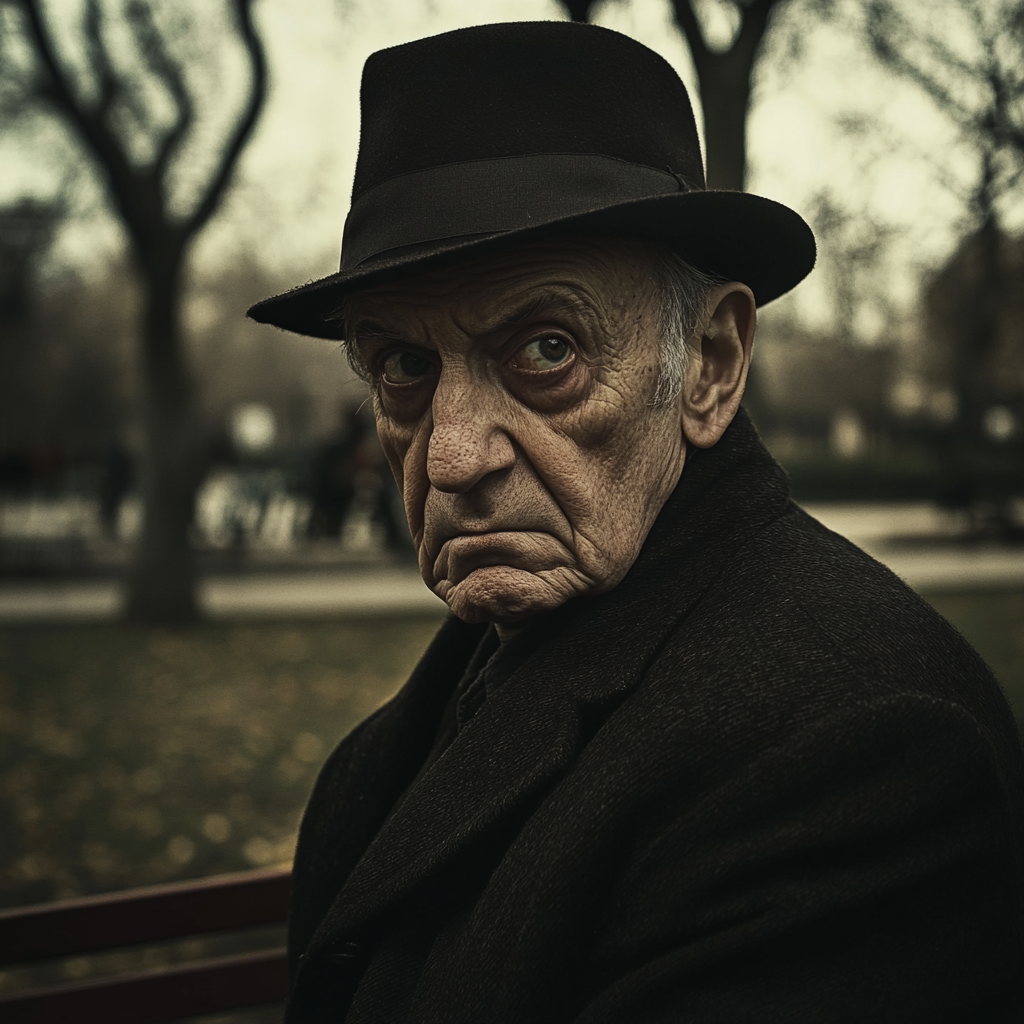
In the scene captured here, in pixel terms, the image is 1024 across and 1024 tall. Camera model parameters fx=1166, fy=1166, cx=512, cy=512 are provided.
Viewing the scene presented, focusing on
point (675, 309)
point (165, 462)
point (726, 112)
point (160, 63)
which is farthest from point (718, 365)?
point (160, 63)

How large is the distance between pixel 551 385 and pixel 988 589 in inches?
484

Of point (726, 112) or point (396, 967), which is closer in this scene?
point (396, 967)

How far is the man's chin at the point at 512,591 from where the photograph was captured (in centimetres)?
160

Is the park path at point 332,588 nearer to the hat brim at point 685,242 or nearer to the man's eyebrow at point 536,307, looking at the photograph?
the hat brim at point 685,242

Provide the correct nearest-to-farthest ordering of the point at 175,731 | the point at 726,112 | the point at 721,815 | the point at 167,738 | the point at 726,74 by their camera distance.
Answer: the point at 721,815
the point at 726,112
the point at 726,74
the point at 167,738
the point at 175,731

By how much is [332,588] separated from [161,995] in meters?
11.3

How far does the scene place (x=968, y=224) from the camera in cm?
1177

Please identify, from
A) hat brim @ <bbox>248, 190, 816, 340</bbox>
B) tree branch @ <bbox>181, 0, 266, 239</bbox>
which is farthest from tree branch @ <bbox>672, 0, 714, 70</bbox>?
tree branch @ <bbox>181, 0, 266, 239</bbox>

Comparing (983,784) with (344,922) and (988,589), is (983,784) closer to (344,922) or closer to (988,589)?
(344,922)

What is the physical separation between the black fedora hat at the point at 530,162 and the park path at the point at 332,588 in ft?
29.5

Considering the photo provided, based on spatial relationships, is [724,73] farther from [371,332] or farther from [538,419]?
[538,419]

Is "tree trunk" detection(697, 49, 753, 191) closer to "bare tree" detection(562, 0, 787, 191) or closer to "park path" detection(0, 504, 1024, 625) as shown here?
"bare tree" detection(562, 0, 787, 191)

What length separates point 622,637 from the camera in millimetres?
1598

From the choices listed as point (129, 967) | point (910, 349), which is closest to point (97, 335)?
point (910, 349)
